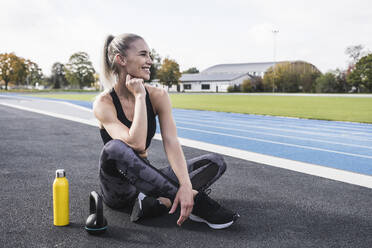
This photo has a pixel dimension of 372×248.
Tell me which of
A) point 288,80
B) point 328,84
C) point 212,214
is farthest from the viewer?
point 288,80

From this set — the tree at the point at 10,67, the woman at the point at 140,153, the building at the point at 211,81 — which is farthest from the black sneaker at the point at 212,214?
the tree at the point at 10,67

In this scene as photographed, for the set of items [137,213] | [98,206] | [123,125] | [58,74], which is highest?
[58,74]

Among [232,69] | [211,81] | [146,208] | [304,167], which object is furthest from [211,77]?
[146,208]

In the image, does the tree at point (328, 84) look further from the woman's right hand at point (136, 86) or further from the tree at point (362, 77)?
the woman's right hand at point (136, 86)

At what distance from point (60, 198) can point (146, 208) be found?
27.8 inches

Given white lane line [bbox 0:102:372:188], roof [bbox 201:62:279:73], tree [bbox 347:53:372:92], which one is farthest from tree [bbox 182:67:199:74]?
→ white lane line [bbox 0:102:372:188]

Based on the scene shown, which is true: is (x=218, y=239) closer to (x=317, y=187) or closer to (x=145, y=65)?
(x=145, y=65)

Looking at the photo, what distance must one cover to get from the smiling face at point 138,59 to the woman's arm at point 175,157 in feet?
0.81

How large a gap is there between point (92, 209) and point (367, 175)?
393cm

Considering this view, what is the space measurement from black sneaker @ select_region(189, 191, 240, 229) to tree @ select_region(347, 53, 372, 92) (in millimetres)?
56961

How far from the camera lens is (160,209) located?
2.93m

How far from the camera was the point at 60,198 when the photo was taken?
2.81 meters

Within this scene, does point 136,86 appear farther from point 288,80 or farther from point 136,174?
point 288,80

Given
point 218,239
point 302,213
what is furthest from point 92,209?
point 302,213
